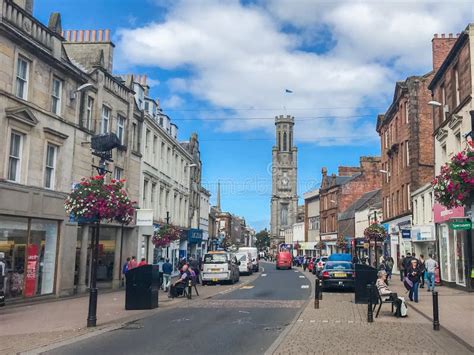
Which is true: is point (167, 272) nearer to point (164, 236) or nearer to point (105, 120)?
point (164, 236)

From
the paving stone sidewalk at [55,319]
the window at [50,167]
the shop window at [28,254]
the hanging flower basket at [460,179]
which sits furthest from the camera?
the window at [50,167]

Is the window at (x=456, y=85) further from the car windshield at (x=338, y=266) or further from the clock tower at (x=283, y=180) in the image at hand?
the clock tower at (x=283, y=180)

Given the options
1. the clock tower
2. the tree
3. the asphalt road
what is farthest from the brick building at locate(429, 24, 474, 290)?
the tree

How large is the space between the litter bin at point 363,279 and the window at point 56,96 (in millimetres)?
13636

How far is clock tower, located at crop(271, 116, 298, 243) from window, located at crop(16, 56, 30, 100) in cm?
12251

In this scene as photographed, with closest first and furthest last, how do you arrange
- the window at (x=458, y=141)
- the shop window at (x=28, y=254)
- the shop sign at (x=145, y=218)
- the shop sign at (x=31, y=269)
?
the shop window at (x=28, y=254) < the shop sign at (x=31, y=269) < the window at (x=458, y=141) < the shop sign at (x=145, y=218)

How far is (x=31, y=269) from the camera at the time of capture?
1866cm

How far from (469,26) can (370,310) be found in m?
15.3

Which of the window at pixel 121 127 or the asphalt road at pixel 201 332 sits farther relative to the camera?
the window at pixel 121 127

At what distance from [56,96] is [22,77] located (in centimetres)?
244

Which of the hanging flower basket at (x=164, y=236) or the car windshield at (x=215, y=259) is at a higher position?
the hanging flower basket at (x=164, y=236)

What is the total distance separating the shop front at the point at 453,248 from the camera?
73.2 feet

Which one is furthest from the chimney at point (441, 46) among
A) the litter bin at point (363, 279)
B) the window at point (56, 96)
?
the window at point (56, 96)

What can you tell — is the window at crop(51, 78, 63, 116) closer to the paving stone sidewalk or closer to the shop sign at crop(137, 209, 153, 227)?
the paving stone sidewalk
